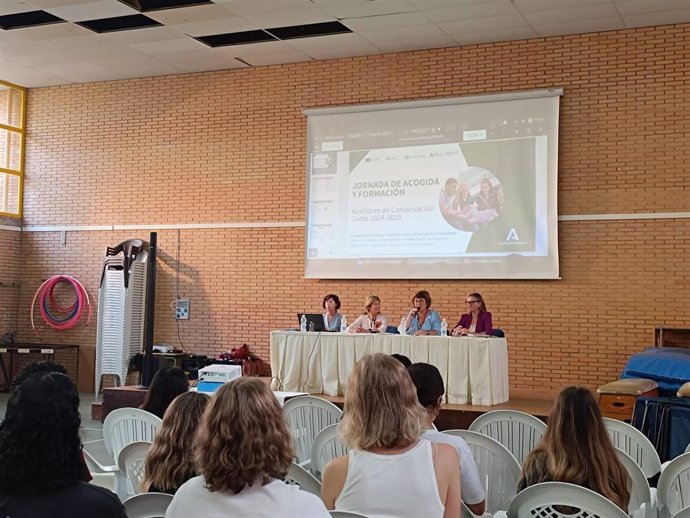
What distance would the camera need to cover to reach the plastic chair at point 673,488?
338cm

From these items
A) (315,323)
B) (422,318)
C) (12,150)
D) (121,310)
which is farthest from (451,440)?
(12,150)

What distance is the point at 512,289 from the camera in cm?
1039

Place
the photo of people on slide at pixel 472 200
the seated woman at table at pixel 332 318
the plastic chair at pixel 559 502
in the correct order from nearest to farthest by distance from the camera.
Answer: the plastic chair at pixel 559 502 → the seated woman at table at pixel 332 318 → the photo of people on slide at pixel 472 200

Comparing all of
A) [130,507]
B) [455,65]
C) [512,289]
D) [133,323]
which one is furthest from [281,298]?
[130,507]

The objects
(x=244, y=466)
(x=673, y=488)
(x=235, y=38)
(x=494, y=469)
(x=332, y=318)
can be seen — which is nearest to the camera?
(x=244, y=466)

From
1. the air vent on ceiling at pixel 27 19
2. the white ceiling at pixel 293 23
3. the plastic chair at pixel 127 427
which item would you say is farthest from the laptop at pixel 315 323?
the air vent on ceiling at pixel 27 19

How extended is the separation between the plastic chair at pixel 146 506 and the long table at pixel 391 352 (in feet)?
16.4

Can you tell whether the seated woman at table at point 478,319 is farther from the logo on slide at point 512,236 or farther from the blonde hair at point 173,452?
the blonde hair at point 173,452

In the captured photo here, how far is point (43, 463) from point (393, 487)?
115 cm

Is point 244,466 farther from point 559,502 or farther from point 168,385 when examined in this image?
point 168,385

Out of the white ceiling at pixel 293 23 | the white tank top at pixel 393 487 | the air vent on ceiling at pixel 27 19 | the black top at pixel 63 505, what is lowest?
the white tank top at pixel 393 487

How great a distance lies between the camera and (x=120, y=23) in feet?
34.8

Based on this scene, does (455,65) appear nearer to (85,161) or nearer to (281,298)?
(281,298)

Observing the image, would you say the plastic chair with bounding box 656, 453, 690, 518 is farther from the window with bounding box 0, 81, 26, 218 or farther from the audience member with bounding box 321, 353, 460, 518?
the window with bounding box 0, 81, 26, 218
